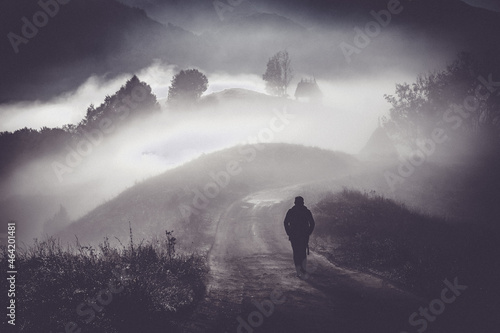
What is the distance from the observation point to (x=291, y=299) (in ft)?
23.4

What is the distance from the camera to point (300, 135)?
8338 cm

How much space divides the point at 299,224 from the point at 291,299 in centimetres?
297

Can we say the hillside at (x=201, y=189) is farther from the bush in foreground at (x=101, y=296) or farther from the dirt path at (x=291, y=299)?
the bush in foreground at (x=101, y=296)

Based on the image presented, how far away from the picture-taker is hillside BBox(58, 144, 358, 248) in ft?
70.4

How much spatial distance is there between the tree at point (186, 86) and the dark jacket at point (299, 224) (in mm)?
62768

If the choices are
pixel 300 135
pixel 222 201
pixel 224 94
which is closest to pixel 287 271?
pixel 222 201

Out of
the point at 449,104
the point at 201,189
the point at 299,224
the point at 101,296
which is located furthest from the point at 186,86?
the point at 101,296

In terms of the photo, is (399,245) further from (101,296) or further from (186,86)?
(186,86)

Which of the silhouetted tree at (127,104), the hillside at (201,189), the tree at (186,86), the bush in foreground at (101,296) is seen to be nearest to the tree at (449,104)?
the hillside at (201,189)

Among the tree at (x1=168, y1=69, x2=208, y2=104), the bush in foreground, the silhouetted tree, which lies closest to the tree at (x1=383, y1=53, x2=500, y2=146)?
the tree at (x1=168, y1=69, x2=208, y2=104)

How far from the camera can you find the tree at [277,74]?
85.5 meters

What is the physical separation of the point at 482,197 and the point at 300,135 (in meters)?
54.4

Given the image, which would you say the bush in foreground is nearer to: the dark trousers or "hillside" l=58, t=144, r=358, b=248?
the dark trousers

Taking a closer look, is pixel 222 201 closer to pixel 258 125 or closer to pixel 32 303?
pixel 32 303
